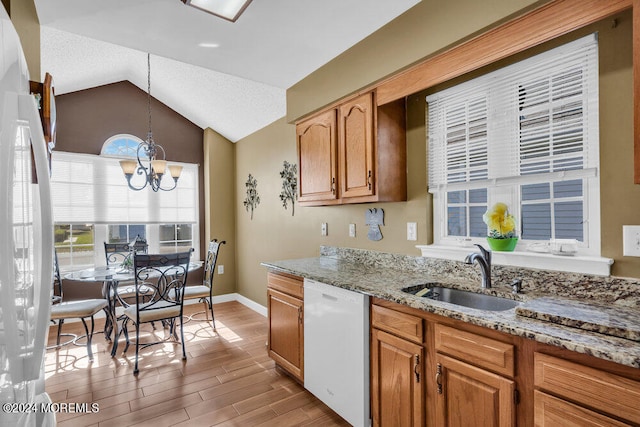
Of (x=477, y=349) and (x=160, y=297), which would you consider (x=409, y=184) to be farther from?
(x=160, y=297)

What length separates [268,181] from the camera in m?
4.28

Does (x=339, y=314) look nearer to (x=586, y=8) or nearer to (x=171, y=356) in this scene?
(x=586, y=8)

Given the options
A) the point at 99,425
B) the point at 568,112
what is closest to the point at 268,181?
the point at 99,425

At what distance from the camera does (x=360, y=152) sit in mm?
2352

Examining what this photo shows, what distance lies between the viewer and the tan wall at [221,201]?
504 centimetres

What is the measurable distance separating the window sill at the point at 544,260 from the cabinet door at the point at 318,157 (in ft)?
3.27

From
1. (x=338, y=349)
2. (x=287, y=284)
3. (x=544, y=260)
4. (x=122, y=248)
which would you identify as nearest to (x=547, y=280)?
(x=544, y=260)

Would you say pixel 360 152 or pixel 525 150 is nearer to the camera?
pixel 525 150

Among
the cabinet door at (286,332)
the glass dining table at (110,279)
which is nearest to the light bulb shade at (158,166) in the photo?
the glass dining table at (110,279)

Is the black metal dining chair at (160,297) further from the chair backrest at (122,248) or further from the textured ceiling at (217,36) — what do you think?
the textured ceiling at (217,36)

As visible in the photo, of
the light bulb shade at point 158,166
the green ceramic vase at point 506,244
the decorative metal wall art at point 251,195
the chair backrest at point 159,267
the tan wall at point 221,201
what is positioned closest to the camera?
the green ceramic vase at point 506,244

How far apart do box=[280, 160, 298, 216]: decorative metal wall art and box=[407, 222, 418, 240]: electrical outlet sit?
1637mm

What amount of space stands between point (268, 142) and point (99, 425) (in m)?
3.22

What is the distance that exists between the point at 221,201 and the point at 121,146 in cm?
153
